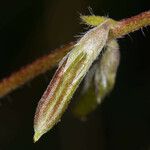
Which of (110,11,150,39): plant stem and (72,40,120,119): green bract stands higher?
(110,11,150,39): plant stem

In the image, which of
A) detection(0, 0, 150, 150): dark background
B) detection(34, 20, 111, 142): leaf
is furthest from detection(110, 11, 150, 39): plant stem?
detection(0, 0, 150, 150): dark background

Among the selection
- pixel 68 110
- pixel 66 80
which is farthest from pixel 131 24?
pixel 68 110

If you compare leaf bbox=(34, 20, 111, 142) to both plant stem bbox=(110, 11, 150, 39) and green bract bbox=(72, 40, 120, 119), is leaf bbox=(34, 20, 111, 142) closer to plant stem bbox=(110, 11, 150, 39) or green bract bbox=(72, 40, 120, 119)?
plant stem bbox=(110, 11, 150, 39)

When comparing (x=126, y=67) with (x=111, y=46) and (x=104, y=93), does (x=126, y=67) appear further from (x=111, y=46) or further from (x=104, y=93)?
(x=111, y=46)

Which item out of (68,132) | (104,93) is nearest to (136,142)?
(68,132)

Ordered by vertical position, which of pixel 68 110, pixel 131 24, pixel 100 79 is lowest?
pixel 68 110

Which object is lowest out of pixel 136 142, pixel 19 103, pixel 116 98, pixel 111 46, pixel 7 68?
pixel 136 142

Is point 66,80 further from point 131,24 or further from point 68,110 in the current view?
point 68,110
